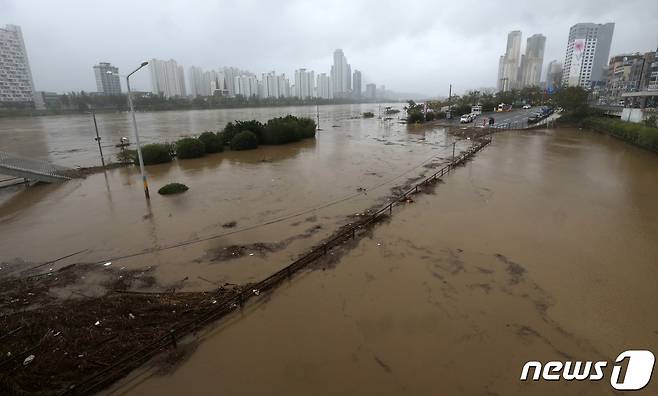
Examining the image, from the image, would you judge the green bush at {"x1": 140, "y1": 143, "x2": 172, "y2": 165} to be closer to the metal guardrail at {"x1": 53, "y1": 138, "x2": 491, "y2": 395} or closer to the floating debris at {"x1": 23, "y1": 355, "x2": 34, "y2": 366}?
the metal guardrail at {"x1": 53, "y1": 138, "x2": 491, "y2": 395}

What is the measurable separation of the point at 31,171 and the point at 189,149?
34.1 feet

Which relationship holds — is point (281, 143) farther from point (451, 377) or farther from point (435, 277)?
point (451, 377)

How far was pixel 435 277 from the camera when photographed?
9.28 metres

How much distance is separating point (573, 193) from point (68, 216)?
23.7 meters

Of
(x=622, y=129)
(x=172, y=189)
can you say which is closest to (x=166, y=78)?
(x=172, y=189)

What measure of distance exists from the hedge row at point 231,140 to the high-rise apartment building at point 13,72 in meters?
121

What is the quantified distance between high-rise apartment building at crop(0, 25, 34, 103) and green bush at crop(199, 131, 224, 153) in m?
122

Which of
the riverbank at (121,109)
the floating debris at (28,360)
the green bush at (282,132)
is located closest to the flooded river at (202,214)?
the floating debris at (28,360)

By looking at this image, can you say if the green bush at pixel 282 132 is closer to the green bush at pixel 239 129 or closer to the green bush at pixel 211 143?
the green bush at pixel 239 129

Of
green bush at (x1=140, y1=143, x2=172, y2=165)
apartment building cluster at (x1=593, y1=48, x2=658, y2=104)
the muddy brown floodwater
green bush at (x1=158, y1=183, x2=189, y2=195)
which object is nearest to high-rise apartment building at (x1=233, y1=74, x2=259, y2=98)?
apartment building cluster at (x1=593, y1=48, x2=658, y2=104)

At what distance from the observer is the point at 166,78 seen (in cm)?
15650

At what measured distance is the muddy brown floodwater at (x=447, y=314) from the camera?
20.0 feet

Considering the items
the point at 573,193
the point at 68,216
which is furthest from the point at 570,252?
the point at 68,216

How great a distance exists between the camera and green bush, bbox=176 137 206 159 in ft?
90.7
